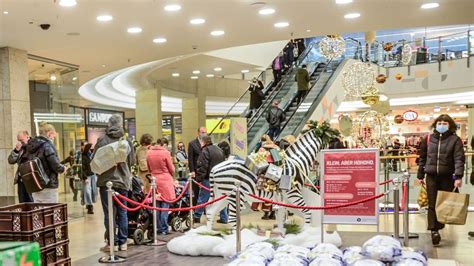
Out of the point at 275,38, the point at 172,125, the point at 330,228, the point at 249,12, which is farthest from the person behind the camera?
the point at 172,125

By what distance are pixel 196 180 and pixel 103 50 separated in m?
3.45

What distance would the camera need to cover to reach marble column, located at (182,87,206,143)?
66.8ft

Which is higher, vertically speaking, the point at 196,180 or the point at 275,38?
the point at 275,38

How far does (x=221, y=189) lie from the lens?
23.5ft

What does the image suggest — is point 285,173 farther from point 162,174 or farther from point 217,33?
point 217,33

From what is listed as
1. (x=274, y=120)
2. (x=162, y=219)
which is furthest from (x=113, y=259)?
(x=274, y=120)

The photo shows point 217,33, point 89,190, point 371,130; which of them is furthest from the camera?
point 371,130

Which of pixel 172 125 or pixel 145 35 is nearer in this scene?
pixel 145 35

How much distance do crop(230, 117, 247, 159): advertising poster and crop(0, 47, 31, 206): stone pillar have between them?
156 inches

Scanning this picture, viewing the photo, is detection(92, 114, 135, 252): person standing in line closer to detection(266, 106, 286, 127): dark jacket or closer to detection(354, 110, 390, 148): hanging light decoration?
detection(266, 106, 286, 127): dark jacket

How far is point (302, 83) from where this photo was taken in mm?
15086

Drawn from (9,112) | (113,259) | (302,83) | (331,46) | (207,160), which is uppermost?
(331,46)

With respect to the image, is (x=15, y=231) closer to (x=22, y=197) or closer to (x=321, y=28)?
(x=22, y=197)

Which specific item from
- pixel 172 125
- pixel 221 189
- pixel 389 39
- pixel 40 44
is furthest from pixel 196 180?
pixel 172 125
